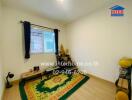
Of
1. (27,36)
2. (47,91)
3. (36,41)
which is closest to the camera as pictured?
(47,91)

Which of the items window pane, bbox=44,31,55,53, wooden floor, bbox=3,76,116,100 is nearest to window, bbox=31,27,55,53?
window pane, bbox=44,31,55,53

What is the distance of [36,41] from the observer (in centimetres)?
312

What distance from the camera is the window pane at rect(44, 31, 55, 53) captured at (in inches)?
135

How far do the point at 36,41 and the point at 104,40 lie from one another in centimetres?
250

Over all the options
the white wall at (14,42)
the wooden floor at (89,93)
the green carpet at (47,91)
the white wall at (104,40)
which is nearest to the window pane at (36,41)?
the white wall at (14,42)

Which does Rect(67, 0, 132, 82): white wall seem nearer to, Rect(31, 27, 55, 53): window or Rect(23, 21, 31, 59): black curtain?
Rect(31, 27, 55, 53): window

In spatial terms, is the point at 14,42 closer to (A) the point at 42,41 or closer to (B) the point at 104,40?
(A) the point at 42,41

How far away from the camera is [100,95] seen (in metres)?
1.91

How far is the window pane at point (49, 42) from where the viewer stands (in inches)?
135

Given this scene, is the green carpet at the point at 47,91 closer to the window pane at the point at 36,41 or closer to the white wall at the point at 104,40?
the white wall at the point at 104,40

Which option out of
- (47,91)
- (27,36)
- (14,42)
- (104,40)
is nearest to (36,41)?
(27,36)

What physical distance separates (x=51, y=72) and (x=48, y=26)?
198cm

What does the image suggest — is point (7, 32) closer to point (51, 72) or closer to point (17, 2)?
point (17, 2)

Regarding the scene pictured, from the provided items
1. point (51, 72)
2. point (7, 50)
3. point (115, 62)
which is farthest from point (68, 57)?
point (7, 50)
